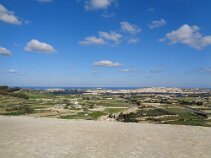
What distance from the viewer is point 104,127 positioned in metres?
29.1

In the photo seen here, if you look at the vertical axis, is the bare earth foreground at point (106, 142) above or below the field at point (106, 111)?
above

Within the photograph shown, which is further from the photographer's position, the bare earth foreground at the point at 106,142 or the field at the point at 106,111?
the field at the point at 106,111

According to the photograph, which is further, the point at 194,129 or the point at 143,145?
the point at 194,129

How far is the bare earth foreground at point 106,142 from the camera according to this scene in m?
17.6

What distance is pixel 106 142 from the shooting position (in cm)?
2125

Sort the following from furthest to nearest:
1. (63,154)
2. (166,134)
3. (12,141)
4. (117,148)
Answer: (166,134) → (12,141) → (117,148) → (63,154)

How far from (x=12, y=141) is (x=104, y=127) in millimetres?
10233

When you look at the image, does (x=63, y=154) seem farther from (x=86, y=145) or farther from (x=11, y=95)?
(x=11, y=95)

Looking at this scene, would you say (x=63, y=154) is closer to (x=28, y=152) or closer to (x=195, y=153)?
(x=28, y=152)

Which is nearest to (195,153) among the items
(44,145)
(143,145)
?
(143,145)

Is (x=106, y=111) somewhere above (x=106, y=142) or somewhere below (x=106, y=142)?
below

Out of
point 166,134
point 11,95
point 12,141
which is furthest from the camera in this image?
point 11,95

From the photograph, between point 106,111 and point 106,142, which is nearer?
point 106,142

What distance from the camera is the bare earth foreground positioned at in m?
17.6
